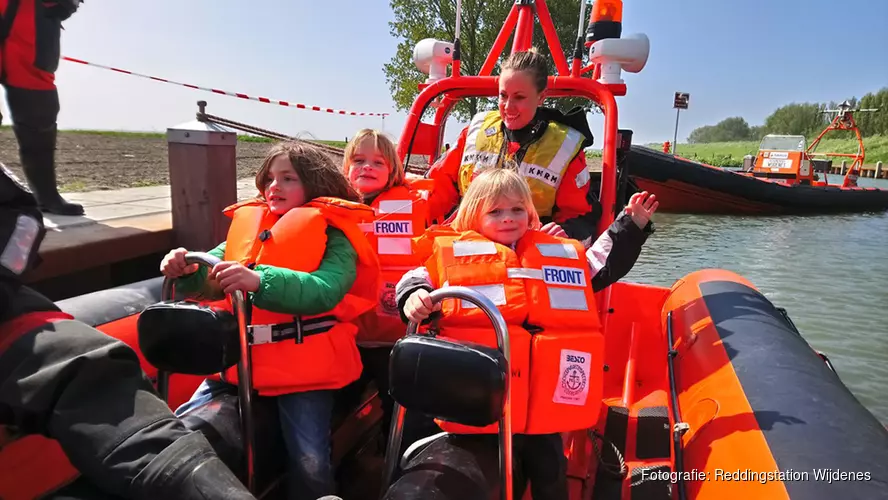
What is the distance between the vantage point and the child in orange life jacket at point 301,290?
1.75m

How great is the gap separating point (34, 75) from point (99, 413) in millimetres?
2982

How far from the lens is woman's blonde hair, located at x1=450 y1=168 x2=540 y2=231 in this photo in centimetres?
193

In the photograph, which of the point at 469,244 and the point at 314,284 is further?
the point at 469,244

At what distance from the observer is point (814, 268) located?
8.77 metres

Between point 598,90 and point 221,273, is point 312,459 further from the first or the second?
point 598,90

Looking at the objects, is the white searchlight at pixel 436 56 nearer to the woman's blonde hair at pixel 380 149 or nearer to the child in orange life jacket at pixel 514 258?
the woman's blonde hair at pixel 380 149

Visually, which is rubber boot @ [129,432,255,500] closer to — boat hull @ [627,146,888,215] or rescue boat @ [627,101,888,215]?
rescue boat @ [627,101,888,215]

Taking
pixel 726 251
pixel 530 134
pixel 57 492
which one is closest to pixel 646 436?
pixel 530 134

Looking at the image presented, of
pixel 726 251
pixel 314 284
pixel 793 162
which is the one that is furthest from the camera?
pixel 793 162

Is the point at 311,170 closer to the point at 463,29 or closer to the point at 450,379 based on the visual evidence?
the point at 450,379

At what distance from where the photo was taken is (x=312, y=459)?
179cm

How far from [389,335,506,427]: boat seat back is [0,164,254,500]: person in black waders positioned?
16.1 inches

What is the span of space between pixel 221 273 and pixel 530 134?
1822mm

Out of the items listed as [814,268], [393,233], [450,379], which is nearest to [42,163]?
[393,233]
